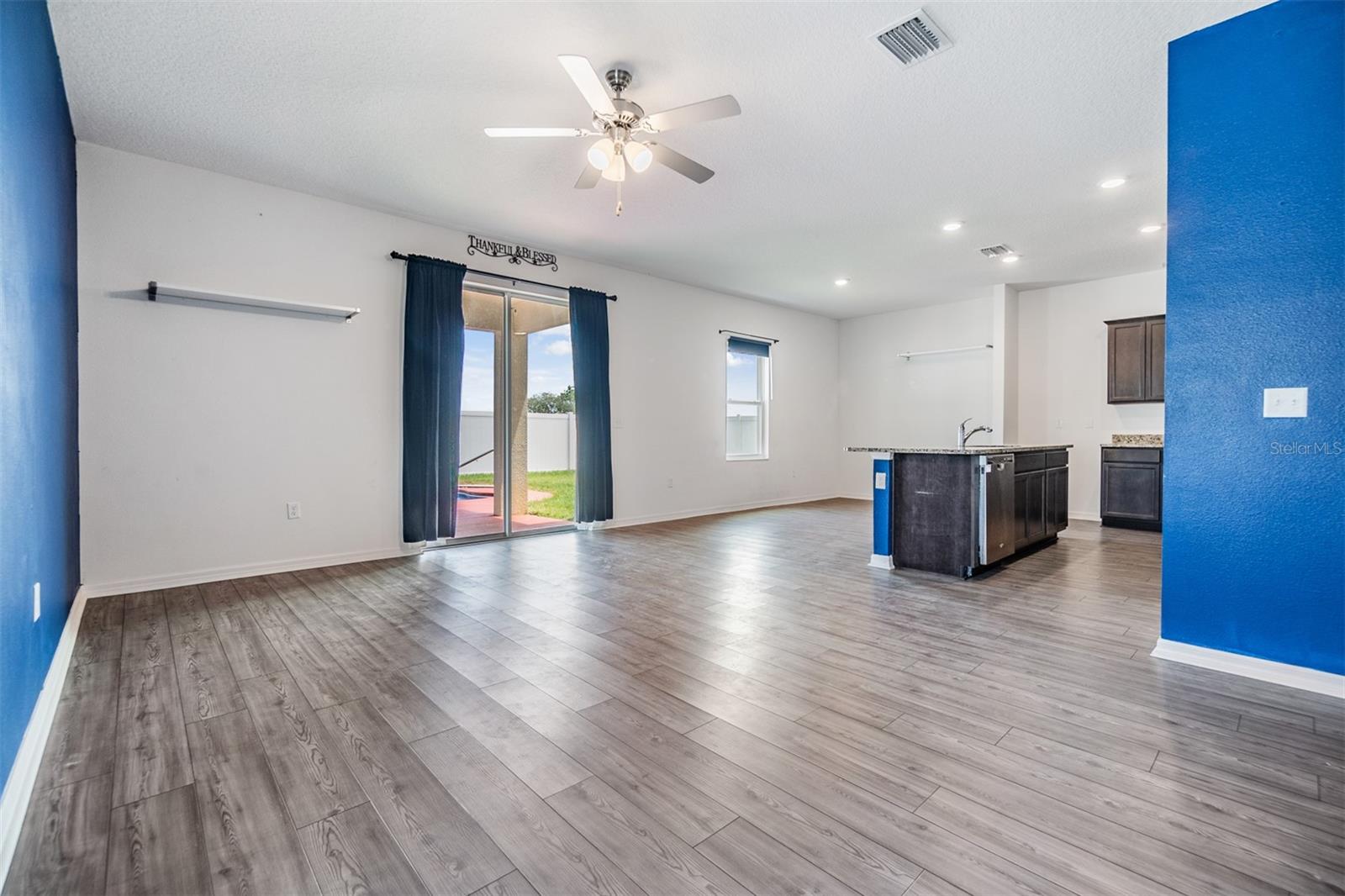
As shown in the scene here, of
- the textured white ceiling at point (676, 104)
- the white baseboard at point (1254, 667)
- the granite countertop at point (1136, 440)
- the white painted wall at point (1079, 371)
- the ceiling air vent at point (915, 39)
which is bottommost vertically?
the white baseboard at point (1254, 667)

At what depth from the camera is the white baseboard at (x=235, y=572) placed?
12.1ft

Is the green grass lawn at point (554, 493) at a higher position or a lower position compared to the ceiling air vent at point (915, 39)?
lower

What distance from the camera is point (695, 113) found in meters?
2.71

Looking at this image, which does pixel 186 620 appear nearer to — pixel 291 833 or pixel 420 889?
pixel 291 833

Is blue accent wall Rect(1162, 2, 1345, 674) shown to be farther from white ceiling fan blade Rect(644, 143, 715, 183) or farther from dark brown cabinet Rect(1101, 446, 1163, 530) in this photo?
dark brown cabinet Rect(1101, 446, 1163, 530)

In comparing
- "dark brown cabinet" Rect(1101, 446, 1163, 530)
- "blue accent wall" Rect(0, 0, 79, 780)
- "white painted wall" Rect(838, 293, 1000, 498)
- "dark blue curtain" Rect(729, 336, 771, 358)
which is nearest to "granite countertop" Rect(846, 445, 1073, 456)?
"dark brown cabinet" Rect(1101, 446, 1163, 530)

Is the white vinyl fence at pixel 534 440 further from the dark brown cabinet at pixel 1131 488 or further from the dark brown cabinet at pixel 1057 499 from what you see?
the dark brown cabinet at pixel 1131 488

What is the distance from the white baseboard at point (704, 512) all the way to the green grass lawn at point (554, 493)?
0.42 metres

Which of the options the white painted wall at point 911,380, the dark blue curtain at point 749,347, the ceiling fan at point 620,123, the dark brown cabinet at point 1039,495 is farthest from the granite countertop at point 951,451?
the dark blue curtain at point 749,347

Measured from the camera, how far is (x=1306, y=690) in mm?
2318

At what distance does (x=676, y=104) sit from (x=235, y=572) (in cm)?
423

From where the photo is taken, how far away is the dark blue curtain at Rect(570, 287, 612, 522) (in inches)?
237

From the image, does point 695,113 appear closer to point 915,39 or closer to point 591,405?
point 915,39

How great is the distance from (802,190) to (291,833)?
14.7 ft
